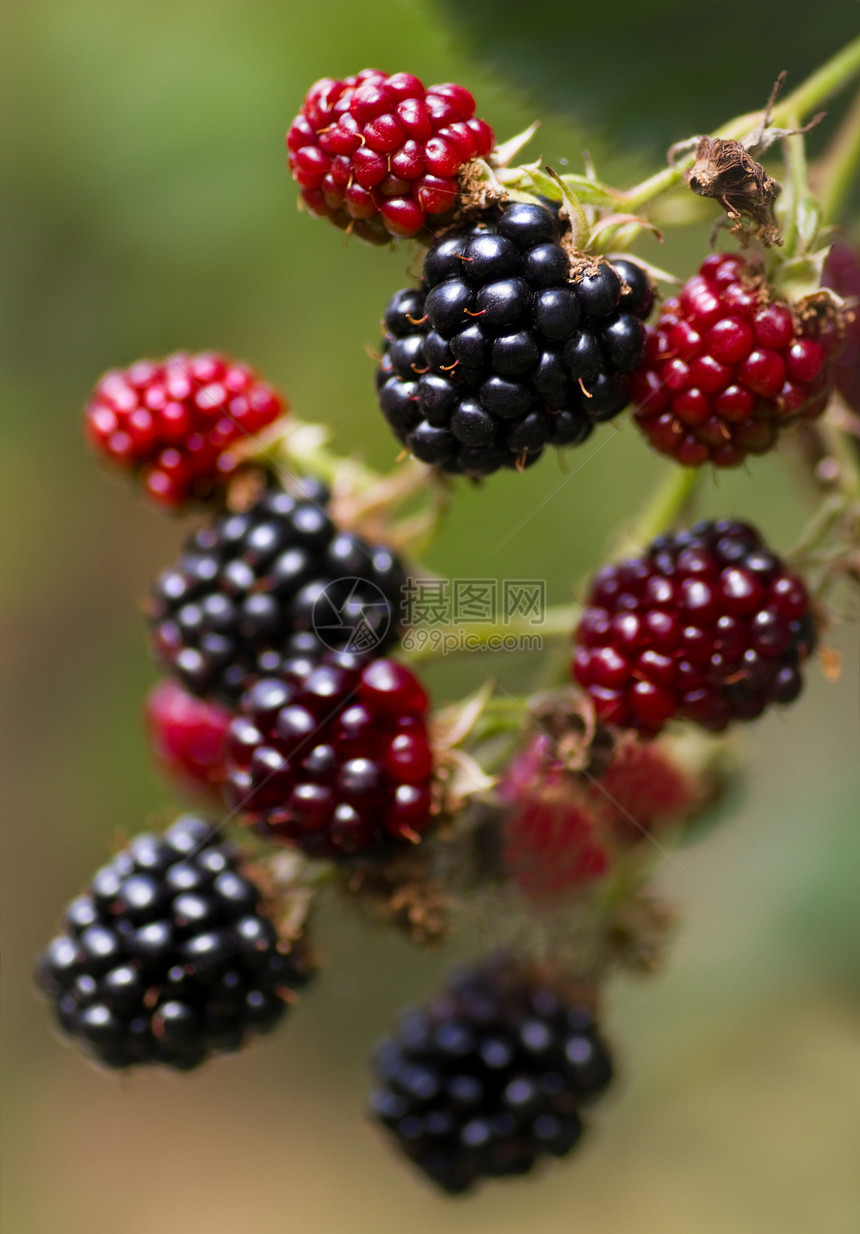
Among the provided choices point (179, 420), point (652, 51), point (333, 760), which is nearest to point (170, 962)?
point (333, 760)

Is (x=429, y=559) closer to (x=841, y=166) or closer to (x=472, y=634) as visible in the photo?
(x=472, y=634)

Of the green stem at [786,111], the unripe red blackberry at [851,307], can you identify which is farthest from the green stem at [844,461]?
the green stem at [786,111]

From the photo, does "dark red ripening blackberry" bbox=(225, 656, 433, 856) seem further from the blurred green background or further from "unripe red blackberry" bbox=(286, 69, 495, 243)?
"unripe red blackberry" bbox=(286, 69, 495, 243)

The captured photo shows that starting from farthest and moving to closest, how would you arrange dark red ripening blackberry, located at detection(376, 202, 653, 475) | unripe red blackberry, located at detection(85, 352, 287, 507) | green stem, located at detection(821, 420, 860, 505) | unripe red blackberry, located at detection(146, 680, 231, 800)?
1. unripe red blackberry, located at detection(146, 680, 231, 800)
2. unripe red blackberry, located at detection(85, 352, 287, 507)
3. green stem, located at detection(821, 420, 860, 505)
4. dark red ripening blackberry, located at detection(376, 202, 653, 475)

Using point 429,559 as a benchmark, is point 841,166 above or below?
above

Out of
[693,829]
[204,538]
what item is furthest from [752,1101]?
[204,538]
